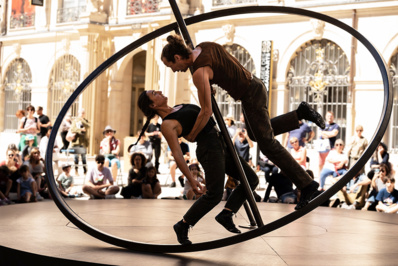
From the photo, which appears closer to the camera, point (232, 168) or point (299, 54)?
point (232, 168)

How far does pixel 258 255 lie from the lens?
4.80m

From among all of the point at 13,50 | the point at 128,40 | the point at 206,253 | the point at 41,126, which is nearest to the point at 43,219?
the point at 206,253

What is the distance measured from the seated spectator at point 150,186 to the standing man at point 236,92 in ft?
15.3

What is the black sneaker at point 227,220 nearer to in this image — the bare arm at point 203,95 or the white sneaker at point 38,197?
the bare arm at point 203,95

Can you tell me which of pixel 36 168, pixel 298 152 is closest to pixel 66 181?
pixel 36 168

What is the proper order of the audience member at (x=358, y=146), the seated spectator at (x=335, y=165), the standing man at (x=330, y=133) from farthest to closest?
1. the standing man at (x=330, y=133)
2. the audience member at (x=358, y=146)
3. the seated spectator at (x=335, y=165)

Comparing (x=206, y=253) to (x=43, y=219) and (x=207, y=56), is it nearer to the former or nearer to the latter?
(x=207, y=56)

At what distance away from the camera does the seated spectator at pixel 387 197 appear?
8539 millimetres

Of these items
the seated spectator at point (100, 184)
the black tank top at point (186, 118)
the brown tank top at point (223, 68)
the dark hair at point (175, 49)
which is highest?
the dark hair at point (175, 49)

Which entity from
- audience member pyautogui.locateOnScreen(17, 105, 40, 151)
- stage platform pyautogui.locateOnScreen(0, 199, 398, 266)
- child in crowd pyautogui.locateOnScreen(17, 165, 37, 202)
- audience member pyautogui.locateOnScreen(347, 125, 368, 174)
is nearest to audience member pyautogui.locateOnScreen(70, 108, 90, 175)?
audience member pyautogui.locateOnScreen(17, 105, 40, 151)

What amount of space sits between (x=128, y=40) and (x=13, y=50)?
595cm

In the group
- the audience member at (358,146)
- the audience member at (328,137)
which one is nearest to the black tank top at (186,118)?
the audience member at (358,146)

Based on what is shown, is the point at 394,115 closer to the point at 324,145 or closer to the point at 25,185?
the point at 324,145

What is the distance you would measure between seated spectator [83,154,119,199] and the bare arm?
5428 mm
